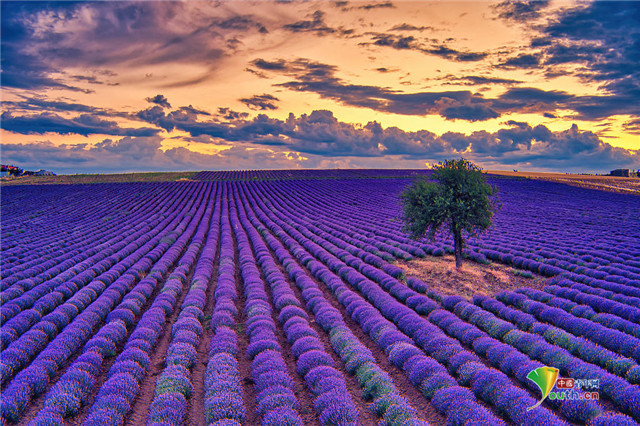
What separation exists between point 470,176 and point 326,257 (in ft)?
26.6

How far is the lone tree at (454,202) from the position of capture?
1750 cm

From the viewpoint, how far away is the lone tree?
17.5m

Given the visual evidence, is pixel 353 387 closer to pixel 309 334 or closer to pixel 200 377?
pixel 309 334

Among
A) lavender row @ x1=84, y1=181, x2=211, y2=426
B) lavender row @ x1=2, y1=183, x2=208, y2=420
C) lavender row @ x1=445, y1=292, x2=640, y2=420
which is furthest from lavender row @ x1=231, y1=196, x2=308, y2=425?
lavender row @ x1=445, y1=292, x2=640, y2=420

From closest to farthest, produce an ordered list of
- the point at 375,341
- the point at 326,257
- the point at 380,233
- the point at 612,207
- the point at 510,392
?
the point at 510,392 → the point at 375,341 → the point at 326,257 → the point at 380,233 → the point at 612,207

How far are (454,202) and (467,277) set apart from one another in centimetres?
344

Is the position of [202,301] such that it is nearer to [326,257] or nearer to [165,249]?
[326,257]

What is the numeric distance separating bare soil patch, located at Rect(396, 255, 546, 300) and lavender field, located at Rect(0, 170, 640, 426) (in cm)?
73

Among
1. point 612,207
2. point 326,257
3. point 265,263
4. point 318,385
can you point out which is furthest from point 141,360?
point 612,207

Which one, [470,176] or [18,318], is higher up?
[470,176]

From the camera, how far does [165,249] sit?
75.8 feet

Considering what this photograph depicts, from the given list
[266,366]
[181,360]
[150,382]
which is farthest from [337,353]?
[150,382]

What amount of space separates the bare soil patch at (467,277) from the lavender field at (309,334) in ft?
2.39

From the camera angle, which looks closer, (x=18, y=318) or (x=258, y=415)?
(x=258, y=415)
